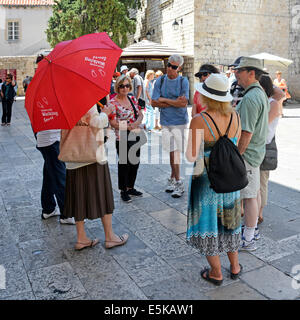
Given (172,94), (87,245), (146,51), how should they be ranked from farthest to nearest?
A: (146,51)
(172,94)
(87,245)

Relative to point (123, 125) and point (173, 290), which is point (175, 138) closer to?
point (123, 125)

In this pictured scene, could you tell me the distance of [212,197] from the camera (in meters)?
2.89

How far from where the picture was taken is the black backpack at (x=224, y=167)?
2.79 metres

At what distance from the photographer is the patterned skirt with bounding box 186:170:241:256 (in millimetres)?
2902

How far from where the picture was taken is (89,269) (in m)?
3.32

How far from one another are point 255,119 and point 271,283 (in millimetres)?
1392

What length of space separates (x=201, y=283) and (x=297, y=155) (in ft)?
17.3

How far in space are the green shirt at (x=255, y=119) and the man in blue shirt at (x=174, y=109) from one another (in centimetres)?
174

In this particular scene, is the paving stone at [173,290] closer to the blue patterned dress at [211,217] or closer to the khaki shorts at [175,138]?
the blue patterned dress at [211,217]

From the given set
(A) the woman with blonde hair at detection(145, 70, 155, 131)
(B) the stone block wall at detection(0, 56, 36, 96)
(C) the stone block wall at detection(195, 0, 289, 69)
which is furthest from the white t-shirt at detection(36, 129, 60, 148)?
(B) the stone block wall at detection(0, 56, 36, 96)

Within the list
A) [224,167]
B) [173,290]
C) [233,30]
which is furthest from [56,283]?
[233,30]

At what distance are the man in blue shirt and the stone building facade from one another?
14.1m

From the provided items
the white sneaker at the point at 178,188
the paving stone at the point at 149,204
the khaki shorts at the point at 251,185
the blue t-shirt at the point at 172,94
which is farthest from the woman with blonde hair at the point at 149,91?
the khaki shorts at the point at 251,185

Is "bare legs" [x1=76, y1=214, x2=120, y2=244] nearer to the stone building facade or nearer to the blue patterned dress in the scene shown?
the blue patterned dress
